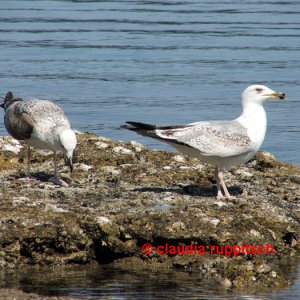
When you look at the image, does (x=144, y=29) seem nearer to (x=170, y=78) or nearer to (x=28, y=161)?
(x=170, y=78)

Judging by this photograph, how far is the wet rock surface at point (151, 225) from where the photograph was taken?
30.2 feet

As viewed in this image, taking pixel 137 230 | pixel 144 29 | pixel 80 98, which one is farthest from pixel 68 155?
pixel 144 29

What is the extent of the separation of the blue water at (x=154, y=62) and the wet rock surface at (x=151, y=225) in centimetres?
48

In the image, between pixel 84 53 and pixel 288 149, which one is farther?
pixel 84 53

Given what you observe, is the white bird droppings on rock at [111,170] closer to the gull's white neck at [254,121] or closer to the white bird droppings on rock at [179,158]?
the white bird droppings on rock at [179,158]

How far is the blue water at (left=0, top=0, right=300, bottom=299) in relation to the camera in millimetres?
19141

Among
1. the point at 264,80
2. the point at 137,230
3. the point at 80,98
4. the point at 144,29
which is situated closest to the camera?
the point at 137,230

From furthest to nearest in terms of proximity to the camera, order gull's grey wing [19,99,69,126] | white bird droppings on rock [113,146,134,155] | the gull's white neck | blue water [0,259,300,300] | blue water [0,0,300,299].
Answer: blue water [0,0,300,299] → white bird droppings on rock [113,146,134,155] → gull's grey wing [19,99,69,126] → the gull's white neck → blue water [0,259,300,300]

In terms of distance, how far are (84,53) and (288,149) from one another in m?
11.9

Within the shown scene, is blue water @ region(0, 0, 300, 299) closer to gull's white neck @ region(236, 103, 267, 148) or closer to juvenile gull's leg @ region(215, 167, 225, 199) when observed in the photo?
juvenile gull's leg @ region(215, 167, 225, 199)

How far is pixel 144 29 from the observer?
32344 millimetres

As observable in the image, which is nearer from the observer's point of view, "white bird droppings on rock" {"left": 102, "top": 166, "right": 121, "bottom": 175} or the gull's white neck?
the gull's white neck

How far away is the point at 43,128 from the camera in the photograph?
11203mm
